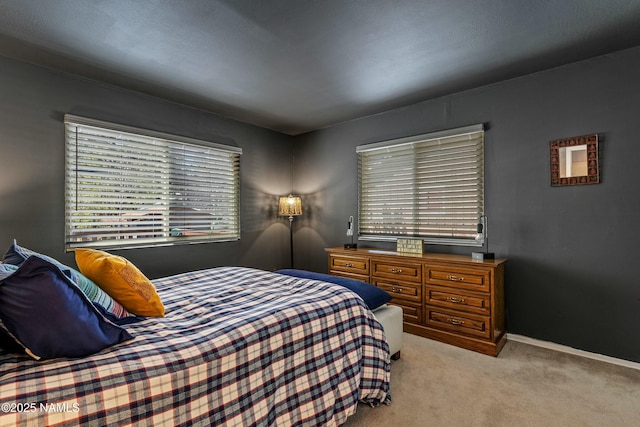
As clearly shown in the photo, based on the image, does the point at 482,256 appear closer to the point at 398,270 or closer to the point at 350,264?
the point at 398,270

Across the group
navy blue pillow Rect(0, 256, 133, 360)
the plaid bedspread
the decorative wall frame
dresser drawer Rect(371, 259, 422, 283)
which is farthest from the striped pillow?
the decorative wall frame

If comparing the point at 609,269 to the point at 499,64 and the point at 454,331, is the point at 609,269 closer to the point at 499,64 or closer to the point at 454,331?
the point at 454,331

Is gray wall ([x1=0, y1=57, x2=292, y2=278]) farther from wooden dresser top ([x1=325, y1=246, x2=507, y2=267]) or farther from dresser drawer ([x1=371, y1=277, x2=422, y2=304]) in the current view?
dresser drawer ([x1=371, y1=277, x2=422, y2=304])

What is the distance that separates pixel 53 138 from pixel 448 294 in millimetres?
3840

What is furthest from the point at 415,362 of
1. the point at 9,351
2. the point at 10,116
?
the point at 10,116

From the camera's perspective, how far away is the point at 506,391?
2.17m

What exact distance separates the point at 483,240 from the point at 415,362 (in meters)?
1.44

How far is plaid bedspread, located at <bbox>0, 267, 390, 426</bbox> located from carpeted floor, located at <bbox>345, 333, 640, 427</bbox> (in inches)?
9.3

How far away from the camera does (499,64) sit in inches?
107

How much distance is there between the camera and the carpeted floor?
1876 millimetres

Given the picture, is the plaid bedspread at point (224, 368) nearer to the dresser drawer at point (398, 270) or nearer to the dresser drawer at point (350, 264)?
the dresser drawer at point (398, 270)

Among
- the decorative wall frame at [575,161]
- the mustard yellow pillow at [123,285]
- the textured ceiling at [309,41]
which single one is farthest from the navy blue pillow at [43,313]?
the decorative wall frame at [575,161]

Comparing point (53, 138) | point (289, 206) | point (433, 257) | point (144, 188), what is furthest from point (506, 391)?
point (53, 138)

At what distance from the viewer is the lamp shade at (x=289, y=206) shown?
14.8 ft
